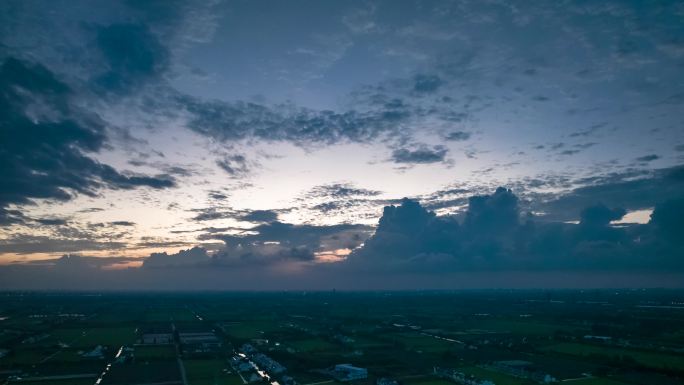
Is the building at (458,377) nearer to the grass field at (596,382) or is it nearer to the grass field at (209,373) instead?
the grass field at (596,382)

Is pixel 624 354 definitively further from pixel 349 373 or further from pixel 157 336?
pixel 157 336

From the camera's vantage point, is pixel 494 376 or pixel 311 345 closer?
pixel 494 376

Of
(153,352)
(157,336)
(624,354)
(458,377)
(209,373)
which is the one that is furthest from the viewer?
(157,336)

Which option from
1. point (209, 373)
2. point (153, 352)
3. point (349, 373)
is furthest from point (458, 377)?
point (153, 352)

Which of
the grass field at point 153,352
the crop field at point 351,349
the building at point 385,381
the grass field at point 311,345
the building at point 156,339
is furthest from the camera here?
the building at point 156,339

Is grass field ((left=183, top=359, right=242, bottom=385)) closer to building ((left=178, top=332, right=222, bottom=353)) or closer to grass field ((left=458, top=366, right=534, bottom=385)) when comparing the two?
building ((left=178, top=332, right=222, bottom=353))

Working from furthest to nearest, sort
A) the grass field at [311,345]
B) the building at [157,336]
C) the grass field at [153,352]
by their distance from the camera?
1. the building at [157,336]
2. the grass field at [311,345]
3. the grass field at [153,352]

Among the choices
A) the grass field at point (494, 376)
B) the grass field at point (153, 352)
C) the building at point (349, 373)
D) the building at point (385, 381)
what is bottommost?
the grass field at point (494, 376)

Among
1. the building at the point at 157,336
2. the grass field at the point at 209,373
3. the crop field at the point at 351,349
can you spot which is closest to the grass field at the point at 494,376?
the crop field at the point at 351,349
